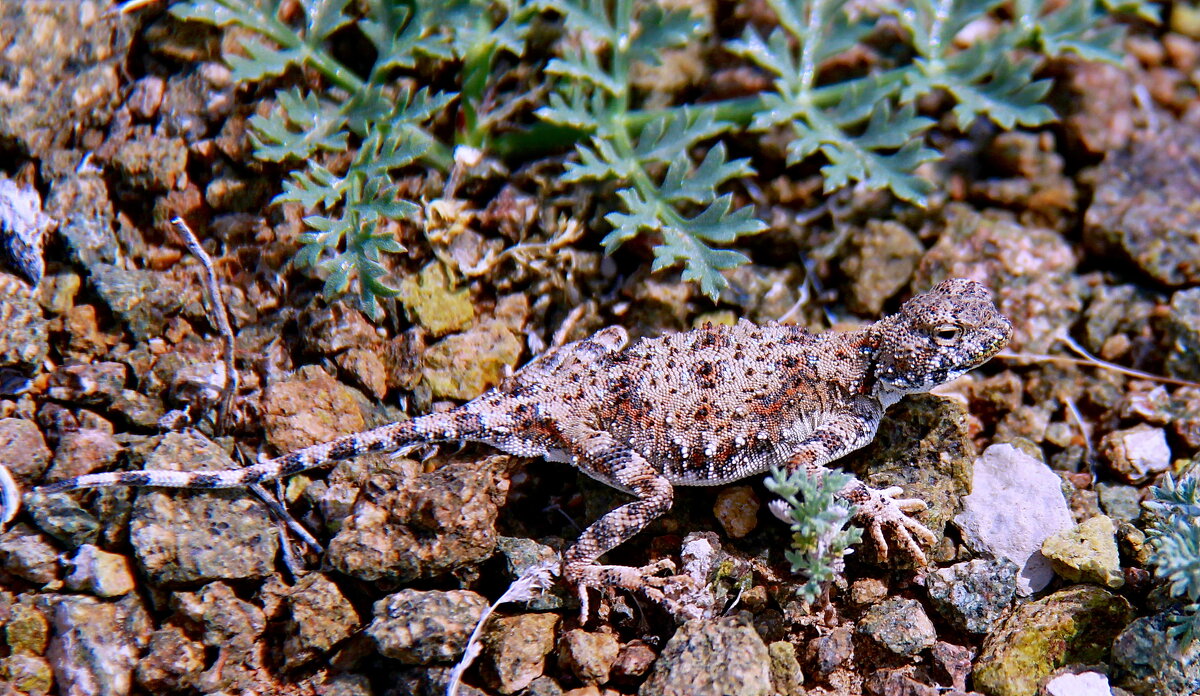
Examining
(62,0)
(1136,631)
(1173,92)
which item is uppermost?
(62,0)

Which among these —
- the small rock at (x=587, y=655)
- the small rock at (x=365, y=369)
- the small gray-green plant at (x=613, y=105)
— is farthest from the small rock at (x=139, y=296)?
the small rock at (x=587, y=655)

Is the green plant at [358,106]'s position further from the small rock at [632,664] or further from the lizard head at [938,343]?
the lizard head at [938,343]

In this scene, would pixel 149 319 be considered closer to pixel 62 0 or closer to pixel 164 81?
pixel 164 81

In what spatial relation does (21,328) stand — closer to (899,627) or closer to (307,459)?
(307,459)

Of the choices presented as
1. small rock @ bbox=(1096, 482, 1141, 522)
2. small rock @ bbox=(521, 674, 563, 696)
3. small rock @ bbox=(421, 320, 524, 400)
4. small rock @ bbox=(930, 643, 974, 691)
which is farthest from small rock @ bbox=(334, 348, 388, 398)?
small rock @ bbox=(1096, 482, 1141, 522)

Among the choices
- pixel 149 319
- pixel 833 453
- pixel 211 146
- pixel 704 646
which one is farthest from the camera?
pixel 211 146

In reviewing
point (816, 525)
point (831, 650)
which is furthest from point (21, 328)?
point (831, 650)

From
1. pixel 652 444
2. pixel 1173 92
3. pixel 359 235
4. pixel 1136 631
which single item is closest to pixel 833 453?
pixel 652 444

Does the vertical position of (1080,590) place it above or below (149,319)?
below
